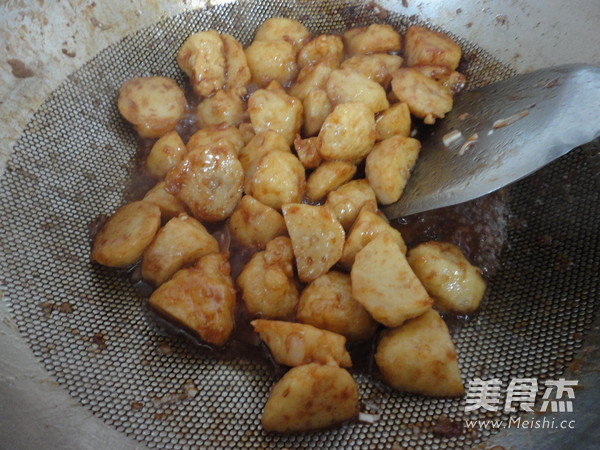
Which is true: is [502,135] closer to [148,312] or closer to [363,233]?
[363,233]

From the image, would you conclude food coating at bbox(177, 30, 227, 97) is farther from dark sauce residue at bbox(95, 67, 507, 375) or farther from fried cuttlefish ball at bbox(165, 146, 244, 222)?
fried cuttlefish ball at bbox(165, 146, 244, 222)

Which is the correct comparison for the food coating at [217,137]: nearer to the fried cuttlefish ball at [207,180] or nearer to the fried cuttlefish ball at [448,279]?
the fried cuttlefish ball at [207,180]

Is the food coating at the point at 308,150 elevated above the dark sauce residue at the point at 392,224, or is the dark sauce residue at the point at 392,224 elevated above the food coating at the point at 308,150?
the food coating at the point at 308,150

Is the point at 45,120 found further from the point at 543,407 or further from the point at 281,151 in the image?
the point at 543,407

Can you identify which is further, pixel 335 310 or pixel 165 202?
pixel 165 202

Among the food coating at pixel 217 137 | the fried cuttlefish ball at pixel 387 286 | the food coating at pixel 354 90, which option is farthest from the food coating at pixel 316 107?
the fried cuttlefish ball at pixel 387 286

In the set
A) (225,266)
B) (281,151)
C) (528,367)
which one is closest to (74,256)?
(225,266)

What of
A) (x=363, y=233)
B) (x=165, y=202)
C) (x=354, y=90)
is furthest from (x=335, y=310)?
(x=354, y=90)
